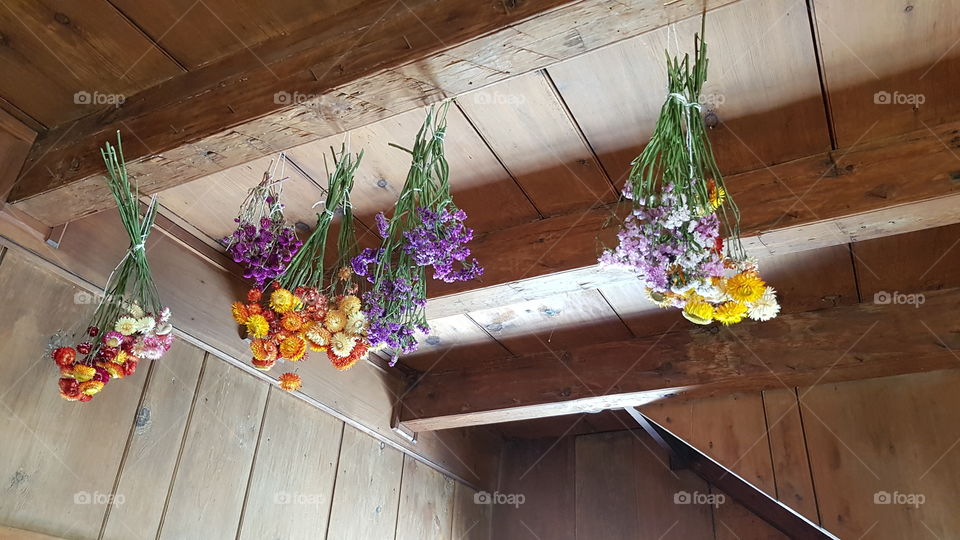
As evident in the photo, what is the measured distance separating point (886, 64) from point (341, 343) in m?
1.34

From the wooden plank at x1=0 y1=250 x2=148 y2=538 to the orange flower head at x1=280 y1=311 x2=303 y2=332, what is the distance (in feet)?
1.67

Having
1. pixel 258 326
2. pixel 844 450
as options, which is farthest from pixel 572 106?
pixel 844 450

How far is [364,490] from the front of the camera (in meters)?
2.56

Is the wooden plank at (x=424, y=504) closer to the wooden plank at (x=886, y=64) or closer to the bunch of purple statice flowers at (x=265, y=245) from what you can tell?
→ the bunch of purple statice flowers at (x=265, y=245)

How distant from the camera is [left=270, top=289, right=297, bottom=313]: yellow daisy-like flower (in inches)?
63.6

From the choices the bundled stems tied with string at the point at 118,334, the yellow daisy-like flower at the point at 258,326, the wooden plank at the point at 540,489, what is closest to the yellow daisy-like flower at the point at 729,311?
the yellow daisy-like flower at the point at 258,326

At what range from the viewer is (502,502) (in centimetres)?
337

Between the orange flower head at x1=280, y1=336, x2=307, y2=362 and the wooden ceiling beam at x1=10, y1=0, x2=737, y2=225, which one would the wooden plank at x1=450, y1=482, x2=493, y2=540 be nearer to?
the orange flower head at x1=280, y1=336, x2=307, y2=362

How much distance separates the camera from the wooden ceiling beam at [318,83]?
3.70ft

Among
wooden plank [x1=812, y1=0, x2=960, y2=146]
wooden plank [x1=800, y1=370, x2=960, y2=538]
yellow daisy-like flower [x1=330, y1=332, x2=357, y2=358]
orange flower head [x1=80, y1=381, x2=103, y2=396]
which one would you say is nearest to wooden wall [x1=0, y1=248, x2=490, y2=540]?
orange flower head [x1=80, y1=381, x2=103, y2=396]

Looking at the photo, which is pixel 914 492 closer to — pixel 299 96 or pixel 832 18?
pixel 832 18

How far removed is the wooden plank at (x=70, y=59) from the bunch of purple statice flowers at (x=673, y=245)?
1111 mm

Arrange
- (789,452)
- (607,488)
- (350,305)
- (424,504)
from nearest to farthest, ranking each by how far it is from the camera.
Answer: (350,305) < (789,452) < (424,504) < (607,488)

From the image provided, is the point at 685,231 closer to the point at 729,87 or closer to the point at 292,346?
the point at 729,87
